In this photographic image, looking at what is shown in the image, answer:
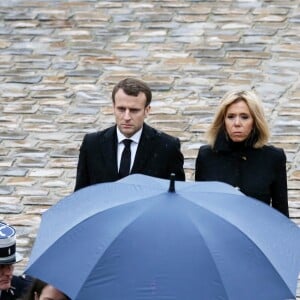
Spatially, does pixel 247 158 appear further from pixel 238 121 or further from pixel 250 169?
pixel 238 121

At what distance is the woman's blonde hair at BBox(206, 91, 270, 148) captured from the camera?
7016mm

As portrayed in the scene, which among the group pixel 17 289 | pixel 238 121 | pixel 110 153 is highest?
pixel 238 121

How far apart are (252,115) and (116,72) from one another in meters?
5.50

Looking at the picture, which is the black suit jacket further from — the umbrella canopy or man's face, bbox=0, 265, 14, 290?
the umbrella canopy

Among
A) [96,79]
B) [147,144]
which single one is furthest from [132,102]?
[96,79]

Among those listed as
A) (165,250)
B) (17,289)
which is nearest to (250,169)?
(17,289)

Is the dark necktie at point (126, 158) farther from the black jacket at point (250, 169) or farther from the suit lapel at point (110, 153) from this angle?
the black jacket at point (250, 169)

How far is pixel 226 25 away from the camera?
13398 mm

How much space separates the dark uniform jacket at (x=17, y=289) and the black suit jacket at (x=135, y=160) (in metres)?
1.04

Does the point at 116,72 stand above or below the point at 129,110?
above

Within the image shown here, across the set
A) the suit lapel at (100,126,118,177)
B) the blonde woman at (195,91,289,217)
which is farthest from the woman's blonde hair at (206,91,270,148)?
the suit lapel at (100,126,118,177)

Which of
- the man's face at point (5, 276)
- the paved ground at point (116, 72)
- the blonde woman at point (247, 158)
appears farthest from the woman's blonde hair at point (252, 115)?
the paved ground at point (116, 72)

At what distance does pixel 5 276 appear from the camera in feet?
19.8

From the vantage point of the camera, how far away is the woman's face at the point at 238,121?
6.97 metres
